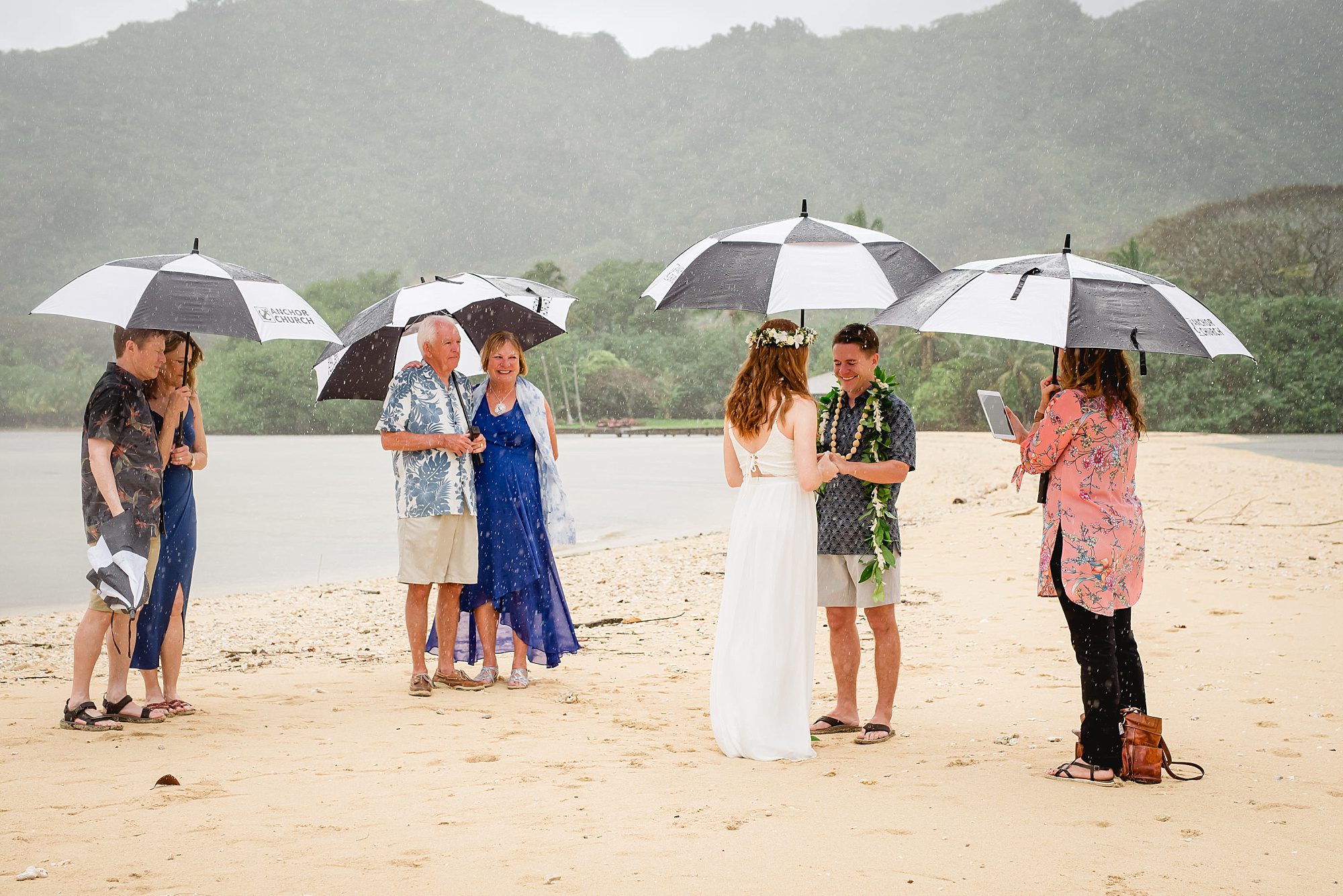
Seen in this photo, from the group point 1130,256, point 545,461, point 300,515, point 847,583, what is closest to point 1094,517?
point 847,583

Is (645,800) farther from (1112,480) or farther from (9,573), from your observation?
(9,573)

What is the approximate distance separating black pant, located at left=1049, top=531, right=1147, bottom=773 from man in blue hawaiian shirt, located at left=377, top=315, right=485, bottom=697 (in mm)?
3003

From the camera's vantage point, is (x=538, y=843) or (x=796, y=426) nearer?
(x=538, y=843)

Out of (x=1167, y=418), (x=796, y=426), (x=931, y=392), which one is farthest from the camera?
(x=931, y=392)

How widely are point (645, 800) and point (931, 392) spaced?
201ft

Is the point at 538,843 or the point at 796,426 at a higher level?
the point at 796,426

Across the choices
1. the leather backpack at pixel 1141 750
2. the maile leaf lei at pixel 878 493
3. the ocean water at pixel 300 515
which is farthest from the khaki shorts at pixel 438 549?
the ocean water at pixel 300 515

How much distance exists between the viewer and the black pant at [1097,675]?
4.42 metres

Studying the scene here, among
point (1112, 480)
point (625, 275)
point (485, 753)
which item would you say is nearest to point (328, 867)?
point (485, 753)

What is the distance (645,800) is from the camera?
166 inches

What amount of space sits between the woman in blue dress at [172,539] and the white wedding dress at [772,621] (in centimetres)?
256

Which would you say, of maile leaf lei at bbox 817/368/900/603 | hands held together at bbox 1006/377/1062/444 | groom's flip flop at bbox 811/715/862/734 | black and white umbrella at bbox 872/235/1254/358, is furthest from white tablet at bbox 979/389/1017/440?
groom's flip flop at bbox 811/715/862/734

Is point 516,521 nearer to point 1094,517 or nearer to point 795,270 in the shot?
point 795,270

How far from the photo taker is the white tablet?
4.57 meters
